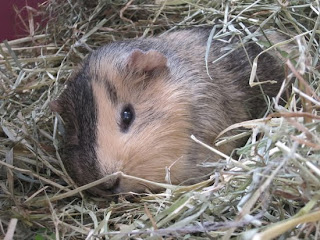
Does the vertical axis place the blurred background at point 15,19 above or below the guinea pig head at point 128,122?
above

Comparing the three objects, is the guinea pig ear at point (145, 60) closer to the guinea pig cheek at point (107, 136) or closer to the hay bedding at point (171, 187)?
the guinea pig cheek at point (107, 136)

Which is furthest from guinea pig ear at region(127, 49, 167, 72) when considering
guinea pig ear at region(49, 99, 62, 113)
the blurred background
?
the blurred background

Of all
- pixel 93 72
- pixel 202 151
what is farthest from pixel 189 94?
pixel 93 72

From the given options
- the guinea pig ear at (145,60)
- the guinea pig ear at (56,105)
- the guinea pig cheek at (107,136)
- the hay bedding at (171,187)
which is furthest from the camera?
the guinea pig ear at (56,105)

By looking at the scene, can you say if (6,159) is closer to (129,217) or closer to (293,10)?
(129,217)

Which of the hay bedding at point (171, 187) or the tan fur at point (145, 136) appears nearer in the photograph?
the hay bedding at point (171, 187)

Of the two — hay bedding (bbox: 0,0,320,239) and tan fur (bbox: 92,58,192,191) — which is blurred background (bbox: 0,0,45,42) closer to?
hay bedding (bbox: 0,0,320,239)

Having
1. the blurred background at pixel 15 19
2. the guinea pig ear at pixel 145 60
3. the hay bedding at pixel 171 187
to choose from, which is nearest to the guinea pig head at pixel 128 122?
the guinea pig ear at pixel 145 60
